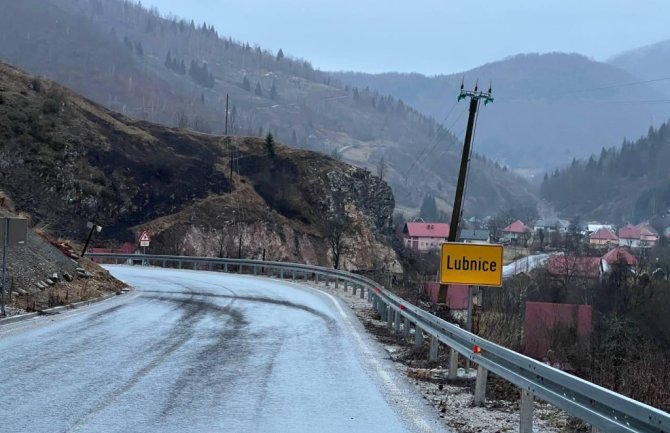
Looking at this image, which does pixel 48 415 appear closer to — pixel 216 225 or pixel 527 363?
pixel 527 363

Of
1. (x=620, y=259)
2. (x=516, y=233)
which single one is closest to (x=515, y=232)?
(x=516, y=233)

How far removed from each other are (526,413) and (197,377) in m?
4.47

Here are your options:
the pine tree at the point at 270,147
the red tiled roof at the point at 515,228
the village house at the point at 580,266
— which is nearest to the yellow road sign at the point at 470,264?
the village house at the point at 580,266

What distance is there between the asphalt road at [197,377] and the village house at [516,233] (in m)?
132

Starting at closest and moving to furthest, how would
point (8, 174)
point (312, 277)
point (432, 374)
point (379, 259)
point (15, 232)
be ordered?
point (432, 374) < point (15, 232) < point (312, 277) < point (8, 174) < point (379, 259)

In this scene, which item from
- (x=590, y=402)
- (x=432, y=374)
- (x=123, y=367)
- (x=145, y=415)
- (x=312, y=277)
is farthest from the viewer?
(x=312, y=277)

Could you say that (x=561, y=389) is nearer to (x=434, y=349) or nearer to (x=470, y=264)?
(x=470, y=264)

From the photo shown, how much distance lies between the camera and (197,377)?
9148mm

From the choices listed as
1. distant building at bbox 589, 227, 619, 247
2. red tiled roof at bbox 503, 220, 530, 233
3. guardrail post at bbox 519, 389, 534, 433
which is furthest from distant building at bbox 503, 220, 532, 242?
guardrail post at bbox 519, 389, 534, 433

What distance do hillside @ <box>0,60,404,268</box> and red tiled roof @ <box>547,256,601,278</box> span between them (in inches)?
683

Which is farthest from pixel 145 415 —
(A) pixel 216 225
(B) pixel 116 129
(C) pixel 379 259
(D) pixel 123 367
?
(B) pixel 116 129

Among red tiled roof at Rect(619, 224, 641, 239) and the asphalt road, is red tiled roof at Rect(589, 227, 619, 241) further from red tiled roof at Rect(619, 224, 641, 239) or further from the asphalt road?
the asphalt road

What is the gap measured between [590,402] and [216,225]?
60.4m

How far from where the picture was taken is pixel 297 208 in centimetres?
7425
